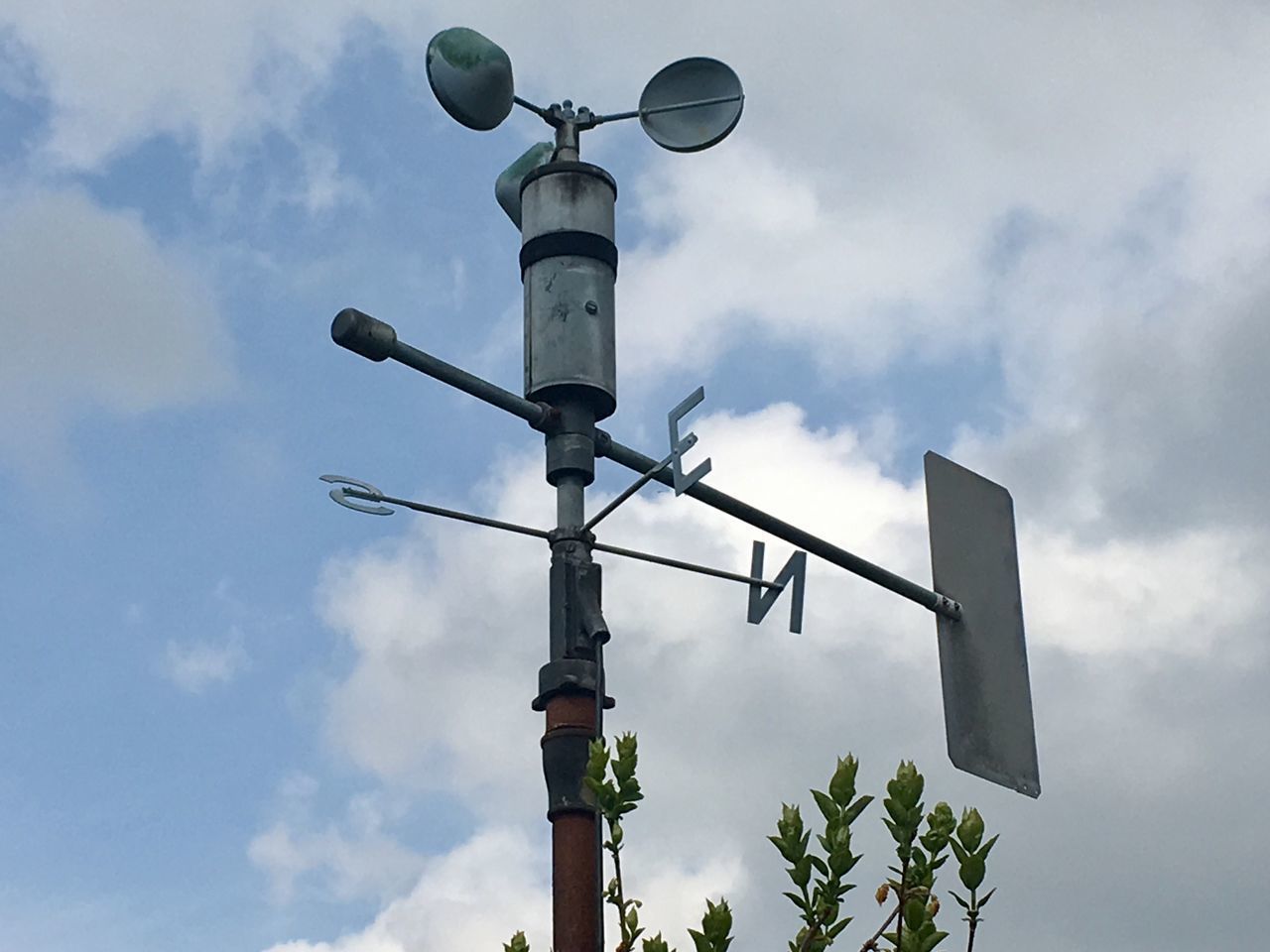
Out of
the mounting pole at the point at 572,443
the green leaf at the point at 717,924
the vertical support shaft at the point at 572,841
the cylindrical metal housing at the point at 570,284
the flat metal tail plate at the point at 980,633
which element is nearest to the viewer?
the green leaf at the point at 717,924

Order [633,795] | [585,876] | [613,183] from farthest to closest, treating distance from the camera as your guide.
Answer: [613,183]
[585,876]
[633,795]

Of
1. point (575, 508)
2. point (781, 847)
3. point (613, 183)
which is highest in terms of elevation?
point (613, 183)

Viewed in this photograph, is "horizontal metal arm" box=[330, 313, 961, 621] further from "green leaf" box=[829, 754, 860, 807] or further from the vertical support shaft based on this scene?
"green leaf" box=[829, 754, 860, 807]

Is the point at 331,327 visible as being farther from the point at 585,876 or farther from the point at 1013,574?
the point at 1013,574

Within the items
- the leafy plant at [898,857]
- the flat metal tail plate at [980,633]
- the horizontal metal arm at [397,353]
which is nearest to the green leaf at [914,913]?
the leafy plant at [898,857]

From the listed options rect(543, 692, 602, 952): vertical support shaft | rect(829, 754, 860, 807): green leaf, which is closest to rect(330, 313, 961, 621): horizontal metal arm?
rect(543, 692, 602, 952): vertical support shaft

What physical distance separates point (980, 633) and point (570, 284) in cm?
274

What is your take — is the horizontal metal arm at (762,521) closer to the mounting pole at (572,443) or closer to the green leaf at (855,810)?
the mounting pole at (572,443)

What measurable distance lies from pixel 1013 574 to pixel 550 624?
3045mm

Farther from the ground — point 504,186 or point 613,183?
point 504,186

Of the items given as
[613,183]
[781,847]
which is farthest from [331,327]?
[781,847]

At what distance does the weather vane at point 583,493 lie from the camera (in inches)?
264

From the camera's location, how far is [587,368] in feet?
24.1

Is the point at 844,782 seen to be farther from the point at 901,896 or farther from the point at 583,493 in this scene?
the point at 583,493
